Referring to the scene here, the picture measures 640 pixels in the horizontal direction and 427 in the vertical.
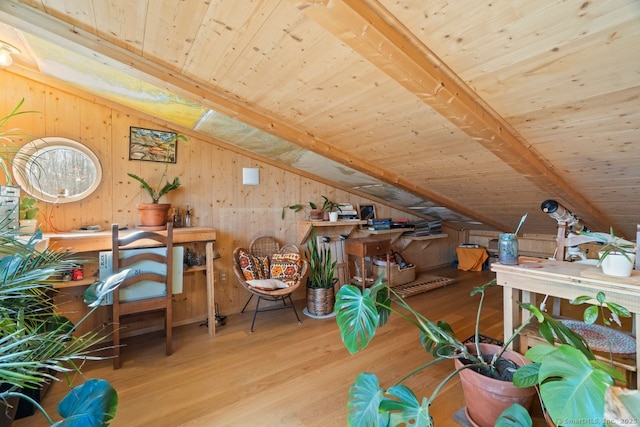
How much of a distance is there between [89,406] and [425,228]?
15.1ft

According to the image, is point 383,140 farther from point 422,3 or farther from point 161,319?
point 161,319

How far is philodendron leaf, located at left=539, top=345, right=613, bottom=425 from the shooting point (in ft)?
2.52

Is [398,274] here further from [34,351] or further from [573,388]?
[34,351]

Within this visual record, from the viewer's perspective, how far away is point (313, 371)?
2.08m

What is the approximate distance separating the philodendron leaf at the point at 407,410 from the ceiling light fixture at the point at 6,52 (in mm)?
3096

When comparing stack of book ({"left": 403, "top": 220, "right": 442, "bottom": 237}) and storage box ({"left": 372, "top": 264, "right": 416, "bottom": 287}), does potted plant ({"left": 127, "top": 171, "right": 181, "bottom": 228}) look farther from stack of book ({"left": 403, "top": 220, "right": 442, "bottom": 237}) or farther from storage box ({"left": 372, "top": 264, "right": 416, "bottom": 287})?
stack of book ({"left": 403, "top": 220, "right": 442, "bottom": 237})

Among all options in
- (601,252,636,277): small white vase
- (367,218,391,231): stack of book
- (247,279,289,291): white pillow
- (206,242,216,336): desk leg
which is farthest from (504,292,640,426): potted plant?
(367,218,391,231): stack of book

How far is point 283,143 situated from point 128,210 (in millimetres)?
1640

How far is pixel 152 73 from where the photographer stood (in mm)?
1859

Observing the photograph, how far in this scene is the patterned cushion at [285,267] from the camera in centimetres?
311

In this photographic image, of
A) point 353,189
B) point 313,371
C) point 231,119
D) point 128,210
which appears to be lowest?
point 313,371

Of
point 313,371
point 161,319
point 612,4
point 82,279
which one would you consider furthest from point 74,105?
point 612,4

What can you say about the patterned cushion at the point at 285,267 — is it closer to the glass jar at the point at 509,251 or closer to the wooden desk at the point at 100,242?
the wooden desk at the point at 100,242

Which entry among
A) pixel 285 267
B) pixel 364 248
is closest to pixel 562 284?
pixel 364 248
